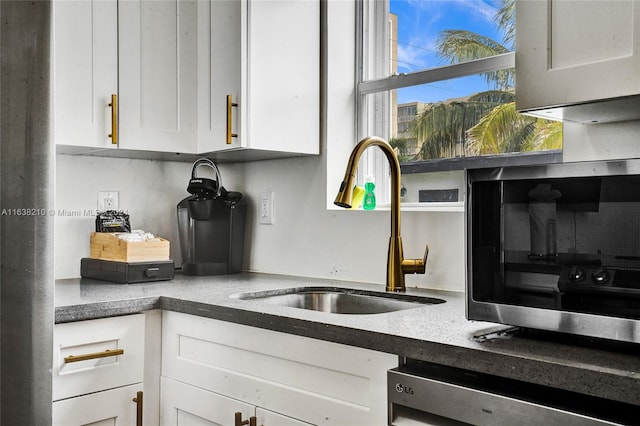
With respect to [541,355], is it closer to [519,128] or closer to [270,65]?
[519,128]

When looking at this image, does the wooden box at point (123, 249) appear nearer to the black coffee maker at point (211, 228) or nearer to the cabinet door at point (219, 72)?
the black coffee maker at point (211, 228)

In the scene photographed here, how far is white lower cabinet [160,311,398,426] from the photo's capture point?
1320mm

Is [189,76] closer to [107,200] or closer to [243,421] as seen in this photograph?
[107,200]

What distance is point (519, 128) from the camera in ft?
6.14

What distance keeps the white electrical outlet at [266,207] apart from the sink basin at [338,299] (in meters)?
0.51

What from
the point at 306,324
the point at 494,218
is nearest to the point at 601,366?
the point at 494,218

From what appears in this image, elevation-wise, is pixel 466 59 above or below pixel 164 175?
above

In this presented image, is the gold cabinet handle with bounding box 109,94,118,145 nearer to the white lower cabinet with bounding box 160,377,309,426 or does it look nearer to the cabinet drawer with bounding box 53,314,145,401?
the cabinet drawer with bounding box 53,314,145,401

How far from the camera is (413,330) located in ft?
4.14

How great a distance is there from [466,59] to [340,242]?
29.3 inches

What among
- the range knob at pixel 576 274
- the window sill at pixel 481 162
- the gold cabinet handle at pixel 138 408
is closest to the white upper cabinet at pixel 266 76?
the window sill at pixel 481 162

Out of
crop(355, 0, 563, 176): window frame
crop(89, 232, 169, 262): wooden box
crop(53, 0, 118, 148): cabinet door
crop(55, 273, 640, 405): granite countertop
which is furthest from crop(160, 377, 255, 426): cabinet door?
crop(355, 0, 563, 176): window frame

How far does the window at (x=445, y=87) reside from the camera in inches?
74.9

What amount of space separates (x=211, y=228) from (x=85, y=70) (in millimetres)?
725
